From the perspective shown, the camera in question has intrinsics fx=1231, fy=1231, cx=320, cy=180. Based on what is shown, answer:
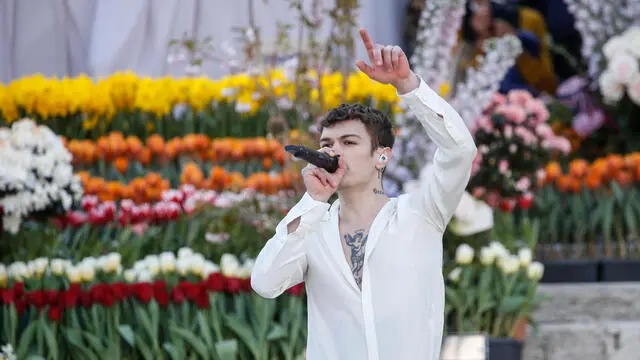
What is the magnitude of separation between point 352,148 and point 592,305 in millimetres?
3337

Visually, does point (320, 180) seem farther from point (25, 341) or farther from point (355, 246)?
point (25, 341)

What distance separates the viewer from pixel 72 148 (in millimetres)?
7148

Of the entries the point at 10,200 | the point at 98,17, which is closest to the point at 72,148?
the point at 10,200

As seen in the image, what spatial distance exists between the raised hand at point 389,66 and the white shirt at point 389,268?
0.03 meters

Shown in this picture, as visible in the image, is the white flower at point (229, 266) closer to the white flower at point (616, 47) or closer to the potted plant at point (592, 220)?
the potted plant at point (592, 220)

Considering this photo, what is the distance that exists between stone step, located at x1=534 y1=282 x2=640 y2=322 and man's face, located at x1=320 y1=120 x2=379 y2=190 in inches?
124

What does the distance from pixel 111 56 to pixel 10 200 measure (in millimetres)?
3640

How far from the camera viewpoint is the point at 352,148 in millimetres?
2918

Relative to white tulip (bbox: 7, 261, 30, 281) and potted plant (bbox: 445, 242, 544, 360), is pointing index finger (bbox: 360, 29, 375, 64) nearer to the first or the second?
potted plant (bbox: 445, 242, 544, 360)

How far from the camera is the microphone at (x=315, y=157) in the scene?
255 cm

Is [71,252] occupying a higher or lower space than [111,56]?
lower

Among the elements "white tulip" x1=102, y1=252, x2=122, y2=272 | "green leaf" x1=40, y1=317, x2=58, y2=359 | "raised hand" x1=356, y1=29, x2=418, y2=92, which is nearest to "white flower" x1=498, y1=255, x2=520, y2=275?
"white tulip" x1=102, y1=252, x2=122, y2=272

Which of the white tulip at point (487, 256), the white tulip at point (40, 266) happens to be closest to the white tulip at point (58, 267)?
the white tulip at point (40, 266)

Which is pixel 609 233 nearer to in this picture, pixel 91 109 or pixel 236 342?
pixel 236 342
